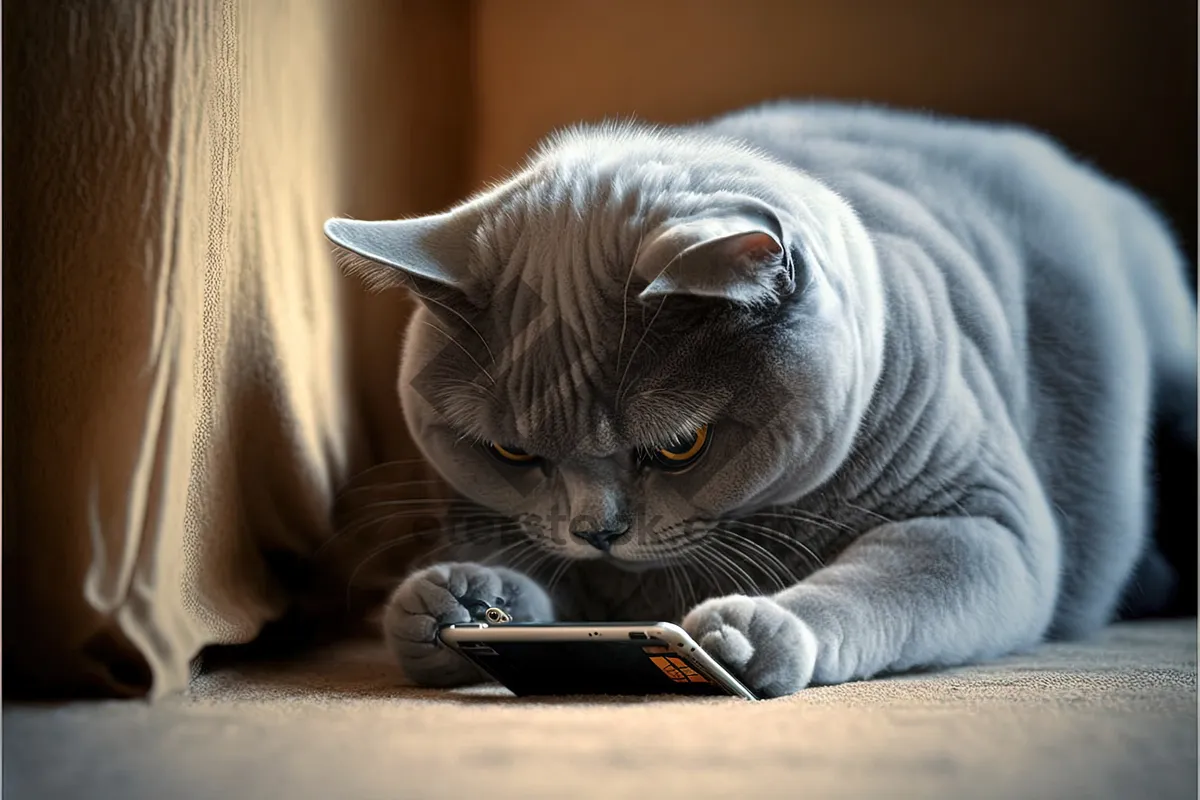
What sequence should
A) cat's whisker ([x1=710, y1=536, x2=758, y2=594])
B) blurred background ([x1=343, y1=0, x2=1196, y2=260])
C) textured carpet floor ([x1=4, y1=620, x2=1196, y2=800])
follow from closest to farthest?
textured carpet floor ([x1=4, y1=620, x2=1196, y2=800]), cat's whisker ([x1=710, y1=536, x2=758, y2=594]), blurred background ([x1=343, y1=0, x2=1196, y2=260])

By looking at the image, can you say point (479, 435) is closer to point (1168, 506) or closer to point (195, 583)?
point (195, 583)

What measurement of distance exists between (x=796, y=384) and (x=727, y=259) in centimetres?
17

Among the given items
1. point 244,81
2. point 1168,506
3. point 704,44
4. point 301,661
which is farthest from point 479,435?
point 1168,506

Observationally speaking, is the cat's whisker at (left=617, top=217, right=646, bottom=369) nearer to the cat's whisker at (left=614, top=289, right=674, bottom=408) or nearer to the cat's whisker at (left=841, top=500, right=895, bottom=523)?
the cat's whisker at (left=614, top=289, right=674, bottom=408)

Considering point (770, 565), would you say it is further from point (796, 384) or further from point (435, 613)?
point (435, 613)

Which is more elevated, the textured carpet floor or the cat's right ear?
the cat's right ear

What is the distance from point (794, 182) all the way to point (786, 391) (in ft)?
0.86

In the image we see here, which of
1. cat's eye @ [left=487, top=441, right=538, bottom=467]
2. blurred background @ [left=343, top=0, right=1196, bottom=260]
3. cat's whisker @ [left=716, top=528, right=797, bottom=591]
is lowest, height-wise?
cat's whisker @ [left=716, top=528, right=797, bottom=591]

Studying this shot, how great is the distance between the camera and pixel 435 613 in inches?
45.1

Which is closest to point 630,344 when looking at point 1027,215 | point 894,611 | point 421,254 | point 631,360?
point 631,360

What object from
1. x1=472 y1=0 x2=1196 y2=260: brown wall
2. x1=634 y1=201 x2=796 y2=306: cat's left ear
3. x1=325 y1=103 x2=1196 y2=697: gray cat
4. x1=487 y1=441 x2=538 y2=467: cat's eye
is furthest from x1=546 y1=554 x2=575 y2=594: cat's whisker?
x1=472 y1=0 x2=1196 y2=260: brown wall

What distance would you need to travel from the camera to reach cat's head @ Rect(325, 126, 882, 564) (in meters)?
1.16

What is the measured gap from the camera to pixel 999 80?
57.6 inches

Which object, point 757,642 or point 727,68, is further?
point 727,68
